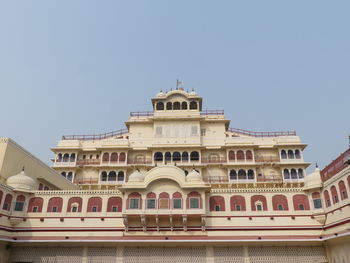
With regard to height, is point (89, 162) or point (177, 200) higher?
point (89, 162)

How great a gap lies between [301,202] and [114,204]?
17470 mm

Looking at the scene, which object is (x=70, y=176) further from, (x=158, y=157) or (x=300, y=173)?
(x=300, y=173)

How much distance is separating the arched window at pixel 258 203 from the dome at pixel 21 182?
21165 millimetres

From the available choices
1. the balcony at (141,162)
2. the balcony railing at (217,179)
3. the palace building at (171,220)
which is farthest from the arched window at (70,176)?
the balcony railing at (217,179)

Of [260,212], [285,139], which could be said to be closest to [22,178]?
[260,212]

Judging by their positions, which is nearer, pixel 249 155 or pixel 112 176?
pixel 249 155

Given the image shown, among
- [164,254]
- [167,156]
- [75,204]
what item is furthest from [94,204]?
[167,156]

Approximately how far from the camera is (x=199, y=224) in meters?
26.5

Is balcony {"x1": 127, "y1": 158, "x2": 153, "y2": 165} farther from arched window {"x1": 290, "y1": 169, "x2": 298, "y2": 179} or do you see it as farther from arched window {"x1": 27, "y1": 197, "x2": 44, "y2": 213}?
arched window {"x1": 290, "y1": 169, "x2": 298, "y2": 179}

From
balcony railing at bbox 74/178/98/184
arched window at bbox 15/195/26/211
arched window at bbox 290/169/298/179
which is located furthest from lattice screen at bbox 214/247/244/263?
balcony railing at bbox 74/178/98/184

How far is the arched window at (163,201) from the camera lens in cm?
2650

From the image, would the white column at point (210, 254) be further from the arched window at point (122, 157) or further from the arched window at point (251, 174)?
the arched window at point (122, 157)

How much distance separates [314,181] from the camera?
88.2ft

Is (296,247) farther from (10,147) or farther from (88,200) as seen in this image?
(10,147)
